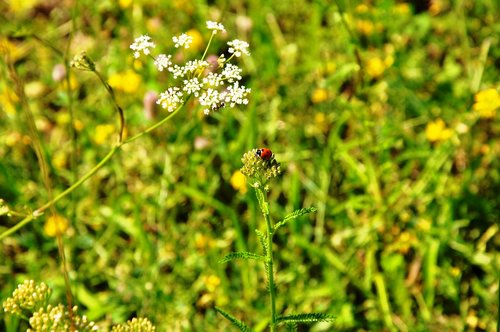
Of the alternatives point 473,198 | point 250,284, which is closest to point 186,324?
point 250,284

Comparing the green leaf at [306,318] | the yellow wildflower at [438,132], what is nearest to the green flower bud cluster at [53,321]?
the green leaf at [306,318]

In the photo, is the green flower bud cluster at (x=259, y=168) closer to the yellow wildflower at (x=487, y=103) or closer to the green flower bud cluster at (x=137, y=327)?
the green flower bud cluster at (x=137, y=327)

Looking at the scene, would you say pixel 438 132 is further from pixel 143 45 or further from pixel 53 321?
pixel 53 321

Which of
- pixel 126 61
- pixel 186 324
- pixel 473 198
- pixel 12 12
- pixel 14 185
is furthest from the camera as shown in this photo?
pixel 12 12

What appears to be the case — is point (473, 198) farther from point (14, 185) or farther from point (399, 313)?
point (14, 185)

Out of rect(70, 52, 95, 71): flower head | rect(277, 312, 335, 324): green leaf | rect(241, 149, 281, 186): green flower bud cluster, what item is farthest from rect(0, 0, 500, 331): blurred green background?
rect(241, 149, 281, 186): green flower bud cluster

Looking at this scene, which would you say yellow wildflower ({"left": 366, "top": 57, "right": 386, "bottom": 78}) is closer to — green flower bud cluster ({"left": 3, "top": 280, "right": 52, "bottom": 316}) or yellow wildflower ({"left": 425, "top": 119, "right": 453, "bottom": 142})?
yellow wildflower ({"left": 425, "top": 119, "right": 453, "bottom": 142})
